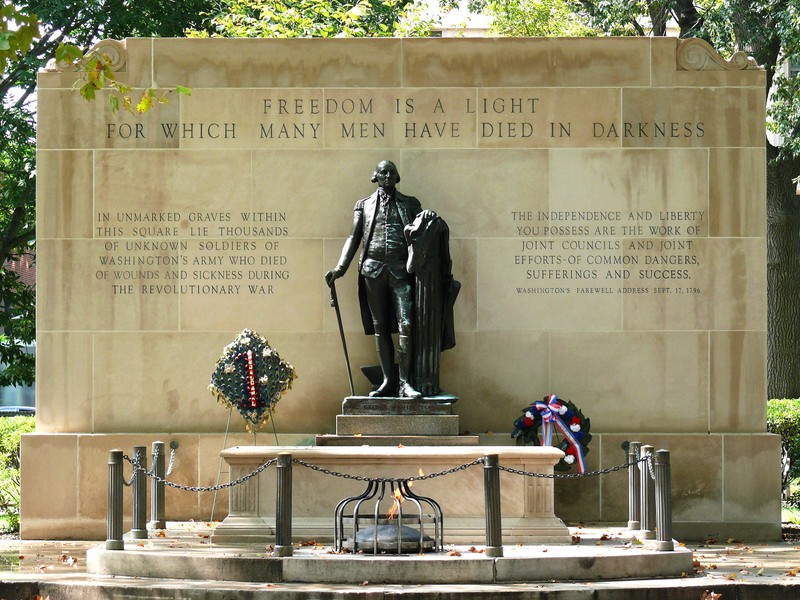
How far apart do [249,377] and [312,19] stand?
12.8 meters

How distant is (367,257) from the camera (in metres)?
16.3

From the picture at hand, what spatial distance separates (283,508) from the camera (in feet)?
41.7

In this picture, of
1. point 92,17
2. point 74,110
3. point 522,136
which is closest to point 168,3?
point 92,17

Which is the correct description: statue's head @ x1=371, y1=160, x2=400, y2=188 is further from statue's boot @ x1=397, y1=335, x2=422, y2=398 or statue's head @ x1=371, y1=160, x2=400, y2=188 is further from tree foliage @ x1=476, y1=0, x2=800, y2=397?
tree foliage @ x1=476, y1=0, x2=800, y2=397

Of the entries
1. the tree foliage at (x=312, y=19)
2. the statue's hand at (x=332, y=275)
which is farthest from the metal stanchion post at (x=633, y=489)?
the tree foliage at (x=312, y=19)

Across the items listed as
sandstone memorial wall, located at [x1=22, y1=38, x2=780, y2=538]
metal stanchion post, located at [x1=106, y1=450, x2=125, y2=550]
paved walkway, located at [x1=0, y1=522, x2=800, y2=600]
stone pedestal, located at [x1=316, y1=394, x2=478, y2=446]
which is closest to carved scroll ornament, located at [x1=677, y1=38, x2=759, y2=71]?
sandstone memorial wall, located at [x1=22, y1=38, x2=780, y2=538]

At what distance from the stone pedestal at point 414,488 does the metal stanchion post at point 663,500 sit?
1341 millimetres

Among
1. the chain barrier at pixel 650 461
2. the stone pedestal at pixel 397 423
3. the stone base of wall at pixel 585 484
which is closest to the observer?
the chain barrier at pixel 650 461

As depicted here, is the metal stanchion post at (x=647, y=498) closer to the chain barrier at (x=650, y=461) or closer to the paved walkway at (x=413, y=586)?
the chain barrier at (x=650, y=461)

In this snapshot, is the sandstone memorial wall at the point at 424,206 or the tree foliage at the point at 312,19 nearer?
the sandstone memorial wall at the point at 424,206

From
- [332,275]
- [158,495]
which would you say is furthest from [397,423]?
[158,495]

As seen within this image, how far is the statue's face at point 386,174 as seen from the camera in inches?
640

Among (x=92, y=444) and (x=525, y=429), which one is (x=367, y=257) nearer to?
(x=525, y=429)

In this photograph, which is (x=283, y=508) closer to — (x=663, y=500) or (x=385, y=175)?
(x=663, y=500)
